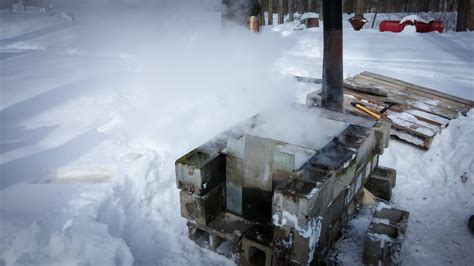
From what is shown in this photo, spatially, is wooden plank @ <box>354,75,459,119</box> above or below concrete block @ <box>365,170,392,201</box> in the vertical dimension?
above

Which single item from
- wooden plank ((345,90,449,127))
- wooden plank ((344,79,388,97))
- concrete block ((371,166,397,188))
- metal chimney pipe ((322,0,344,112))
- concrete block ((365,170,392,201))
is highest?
metal chimney pipe ((322,0,344,112))

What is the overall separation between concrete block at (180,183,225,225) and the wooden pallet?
2.86 meters

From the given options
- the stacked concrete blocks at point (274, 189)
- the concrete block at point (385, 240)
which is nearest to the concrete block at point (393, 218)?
the concrete block at point (385, 240)

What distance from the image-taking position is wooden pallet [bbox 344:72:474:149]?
16.1 feet

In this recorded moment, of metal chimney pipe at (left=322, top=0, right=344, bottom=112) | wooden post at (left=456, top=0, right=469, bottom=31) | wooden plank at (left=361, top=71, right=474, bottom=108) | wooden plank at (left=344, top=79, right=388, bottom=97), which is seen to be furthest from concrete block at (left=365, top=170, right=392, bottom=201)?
wooden post at (left=456, top=0, right=469, bottom=31)

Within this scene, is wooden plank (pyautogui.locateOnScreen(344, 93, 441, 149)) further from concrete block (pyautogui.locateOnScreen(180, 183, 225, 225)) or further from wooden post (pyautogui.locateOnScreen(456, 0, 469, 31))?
wooden post (pyautogui.locateOnScreen(456, 0, 469, 31))

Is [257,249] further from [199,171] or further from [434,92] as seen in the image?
[434,92]

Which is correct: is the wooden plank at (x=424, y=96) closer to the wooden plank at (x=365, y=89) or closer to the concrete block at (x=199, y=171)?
the wooden plank at (x=365, y=89)

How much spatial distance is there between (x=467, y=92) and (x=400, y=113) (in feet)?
7.58

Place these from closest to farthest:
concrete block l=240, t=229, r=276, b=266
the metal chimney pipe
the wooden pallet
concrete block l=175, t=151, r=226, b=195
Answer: concrete block l=240, t=229, r=276, b=266
concrete block l=175, t=151, r=226, b=195
the metal chimney pipe
the wooden pallet

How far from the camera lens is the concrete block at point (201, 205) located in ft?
10.5

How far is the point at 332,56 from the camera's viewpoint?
455 cm

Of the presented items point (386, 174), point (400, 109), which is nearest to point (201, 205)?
A: point (386, 174)

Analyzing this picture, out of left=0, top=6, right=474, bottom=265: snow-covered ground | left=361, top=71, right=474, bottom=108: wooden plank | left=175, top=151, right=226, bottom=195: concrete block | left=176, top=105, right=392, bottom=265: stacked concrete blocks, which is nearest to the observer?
left=176, top=105, right=392, bottom=265: stacked concrete blocks
